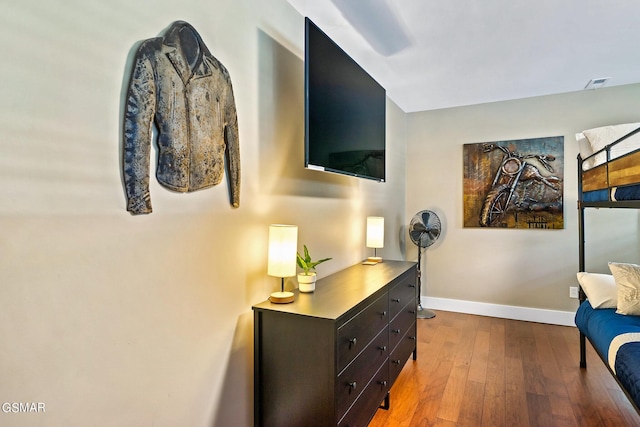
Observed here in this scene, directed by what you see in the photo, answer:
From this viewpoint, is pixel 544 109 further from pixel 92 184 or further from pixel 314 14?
pixel 92 184

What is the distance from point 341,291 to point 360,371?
0.41 metres

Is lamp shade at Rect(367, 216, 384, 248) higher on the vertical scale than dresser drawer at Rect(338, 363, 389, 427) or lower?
higher

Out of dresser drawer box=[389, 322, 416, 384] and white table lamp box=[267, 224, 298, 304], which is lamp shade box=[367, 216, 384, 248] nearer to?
dresser drawer box=[389, 322, 416, 384]

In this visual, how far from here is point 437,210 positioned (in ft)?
14.1

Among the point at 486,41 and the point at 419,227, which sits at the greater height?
the point at 486,41

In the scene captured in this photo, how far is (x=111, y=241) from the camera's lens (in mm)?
1127

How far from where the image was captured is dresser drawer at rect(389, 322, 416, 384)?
2.28 m

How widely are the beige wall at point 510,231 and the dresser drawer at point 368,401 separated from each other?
2404 millimetres

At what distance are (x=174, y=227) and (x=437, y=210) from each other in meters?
3.56

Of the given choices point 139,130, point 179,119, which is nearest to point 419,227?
point 179,119

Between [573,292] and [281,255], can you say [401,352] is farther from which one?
[573,292]

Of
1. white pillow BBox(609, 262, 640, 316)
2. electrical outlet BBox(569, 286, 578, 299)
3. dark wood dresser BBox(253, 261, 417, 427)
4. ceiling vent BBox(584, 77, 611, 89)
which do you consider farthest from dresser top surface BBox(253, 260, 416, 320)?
ceiling vent BBox(584, 77, 611, 89)
